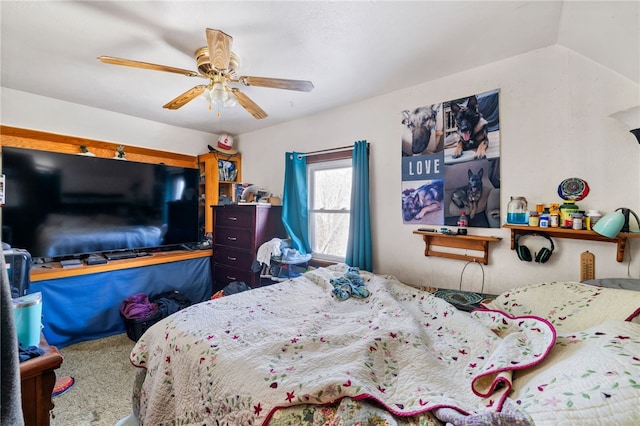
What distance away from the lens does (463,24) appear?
1.46m

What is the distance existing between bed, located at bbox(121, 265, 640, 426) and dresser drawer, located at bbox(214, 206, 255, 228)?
1.38 metres

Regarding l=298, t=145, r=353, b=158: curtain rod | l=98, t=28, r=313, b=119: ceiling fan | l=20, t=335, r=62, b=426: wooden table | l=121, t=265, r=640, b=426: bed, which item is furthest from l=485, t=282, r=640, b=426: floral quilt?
l=298, t=145, r=353, b=158: curtain rod

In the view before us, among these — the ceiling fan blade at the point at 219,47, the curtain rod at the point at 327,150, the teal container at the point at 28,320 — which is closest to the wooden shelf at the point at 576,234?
the curtain rod at the point at 327,150

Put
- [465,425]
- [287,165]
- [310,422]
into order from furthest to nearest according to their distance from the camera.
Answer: [287,165], [310,422], [465,425]

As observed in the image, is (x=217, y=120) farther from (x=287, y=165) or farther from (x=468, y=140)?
(x=468, y=140)

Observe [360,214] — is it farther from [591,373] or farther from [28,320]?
[28,320]

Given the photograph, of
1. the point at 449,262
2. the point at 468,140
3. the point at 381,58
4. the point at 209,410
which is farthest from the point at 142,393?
the point at 468,140

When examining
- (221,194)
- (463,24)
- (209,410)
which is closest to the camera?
(209,410)

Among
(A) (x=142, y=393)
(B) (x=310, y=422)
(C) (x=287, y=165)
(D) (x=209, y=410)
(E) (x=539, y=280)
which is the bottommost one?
(A) (x=142, y=393)

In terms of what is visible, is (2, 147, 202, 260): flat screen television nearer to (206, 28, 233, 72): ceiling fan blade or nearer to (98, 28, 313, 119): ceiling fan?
(98, 28, 313, 119): ceiling fan

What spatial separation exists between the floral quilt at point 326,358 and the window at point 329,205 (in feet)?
4.21

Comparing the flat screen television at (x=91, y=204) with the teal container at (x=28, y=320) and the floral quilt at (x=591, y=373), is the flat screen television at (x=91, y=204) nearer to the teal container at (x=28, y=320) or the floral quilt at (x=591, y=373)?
the teal container at (x=28, y=320)

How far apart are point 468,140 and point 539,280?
1086 mm

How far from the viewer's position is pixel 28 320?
1.02m
